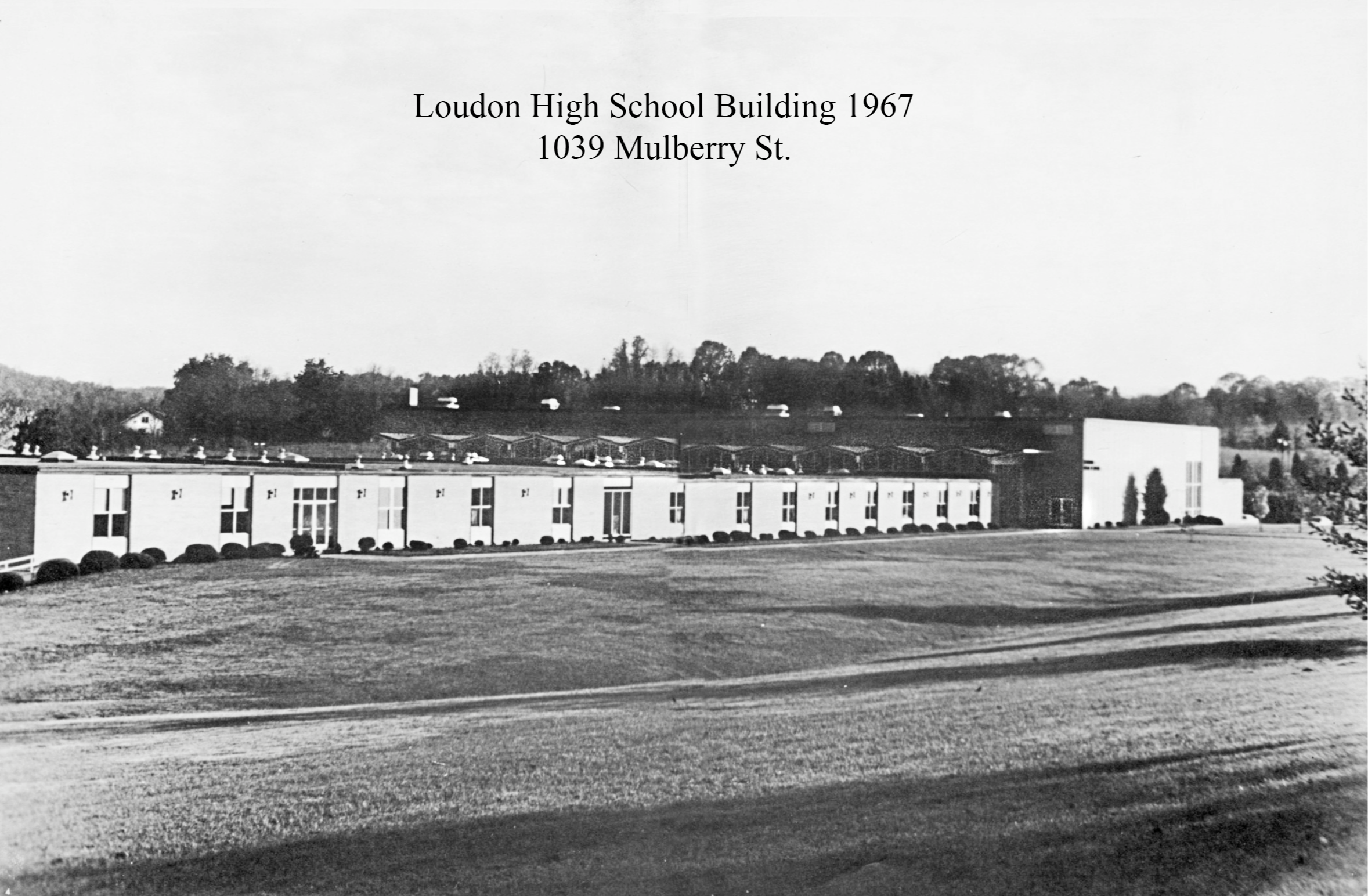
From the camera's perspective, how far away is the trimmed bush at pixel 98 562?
4.94m

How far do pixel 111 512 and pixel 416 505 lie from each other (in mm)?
1565

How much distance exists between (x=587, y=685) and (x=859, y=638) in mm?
1626

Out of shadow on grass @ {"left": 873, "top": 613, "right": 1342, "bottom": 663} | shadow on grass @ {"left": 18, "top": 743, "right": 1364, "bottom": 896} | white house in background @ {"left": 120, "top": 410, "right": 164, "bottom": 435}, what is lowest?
shadow on grass @ {"left": 18, "top": 743, "right": 1364, "bottom": 896}

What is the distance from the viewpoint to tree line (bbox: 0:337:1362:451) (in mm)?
5277

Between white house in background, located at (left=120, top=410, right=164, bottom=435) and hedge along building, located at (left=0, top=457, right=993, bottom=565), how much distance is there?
18 cm

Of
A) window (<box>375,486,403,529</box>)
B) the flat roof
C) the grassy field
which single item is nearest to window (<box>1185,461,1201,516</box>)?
the grassy field

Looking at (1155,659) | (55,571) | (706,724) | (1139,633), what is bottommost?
(706,724)

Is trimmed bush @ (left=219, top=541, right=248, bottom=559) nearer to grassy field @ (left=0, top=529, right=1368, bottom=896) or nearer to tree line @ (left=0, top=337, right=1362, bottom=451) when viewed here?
grassy field @ (left=0, top=529, right=1368, bottom=896)

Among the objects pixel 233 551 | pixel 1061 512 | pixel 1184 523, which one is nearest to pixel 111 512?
pixel 233 551

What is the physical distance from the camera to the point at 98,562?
4965 mm

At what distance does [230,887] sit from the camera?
14.9ft

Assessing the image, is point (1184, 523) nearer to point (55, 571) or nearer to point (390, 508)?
point (390, 508)

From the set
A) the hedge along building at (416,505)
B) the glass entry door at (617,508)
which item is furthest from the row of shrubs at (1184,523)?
the glass entry door at (617,508)

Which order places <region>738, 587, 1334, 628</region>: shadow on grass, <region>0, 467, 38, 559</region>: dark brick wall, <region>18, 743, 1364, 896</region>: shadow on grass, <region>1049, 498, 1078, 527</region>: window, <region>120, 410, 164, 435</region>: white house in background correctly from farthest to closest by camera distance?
<region>1049, 498, 1078, 527</region>: window
<region>738, 587, 1334, 628</region>: shadow on grass
<region>120, 410, 164, 435</region>: white house in background
<region>0, 467, 38, 559</region>: dark brick wall
<region>18, 743, 1364, 896</region>: shadow on grass
